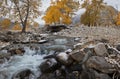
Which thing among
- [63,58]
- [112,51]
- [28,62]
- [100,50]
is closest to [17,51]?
[28,62]

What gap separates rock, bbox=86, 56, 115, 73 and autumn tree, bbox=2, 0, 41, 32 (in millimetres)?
15477

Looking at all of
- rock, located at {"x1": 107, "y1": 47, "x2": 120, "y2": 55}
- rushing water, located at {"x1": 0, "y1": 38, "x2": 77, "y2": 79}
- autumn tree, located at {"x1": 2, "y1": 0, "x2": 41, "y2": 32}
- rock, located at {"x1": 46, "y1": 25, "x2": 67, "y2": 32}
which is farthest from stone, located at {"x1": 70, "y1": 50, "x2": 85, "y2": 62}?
rock, located at {"x1": 46, "y1": 25, "x2": 67, "y2": 32}

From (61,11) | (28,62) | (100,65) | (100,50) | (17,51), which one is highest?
(100,50)

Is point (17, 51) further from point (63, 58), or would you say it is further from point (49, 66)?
point (63, 58)

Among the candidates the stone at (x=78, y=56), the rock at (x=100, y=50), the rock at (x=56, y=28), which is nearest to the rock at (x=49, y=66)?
the stone at (x=78, y=56)

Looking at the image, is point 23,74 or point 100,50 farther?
point 23,74

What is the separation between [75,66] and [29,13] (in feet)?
50.5

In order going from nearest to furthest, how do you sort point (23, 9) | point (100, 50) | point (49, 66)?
point (100, 50), point (49, 66), point (23, 9)

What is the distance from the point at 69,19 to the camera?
36.9 m

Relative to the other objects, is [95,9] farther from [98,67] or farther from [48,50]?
[98,67]

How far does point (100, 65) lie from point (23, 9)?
656 inches

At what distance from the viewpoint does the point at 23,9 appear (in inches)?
1048

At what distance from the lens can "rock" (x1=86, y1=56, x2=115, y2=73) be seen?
11.3 meters

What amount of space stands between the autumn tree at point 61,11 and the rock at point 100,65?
2447 cm
